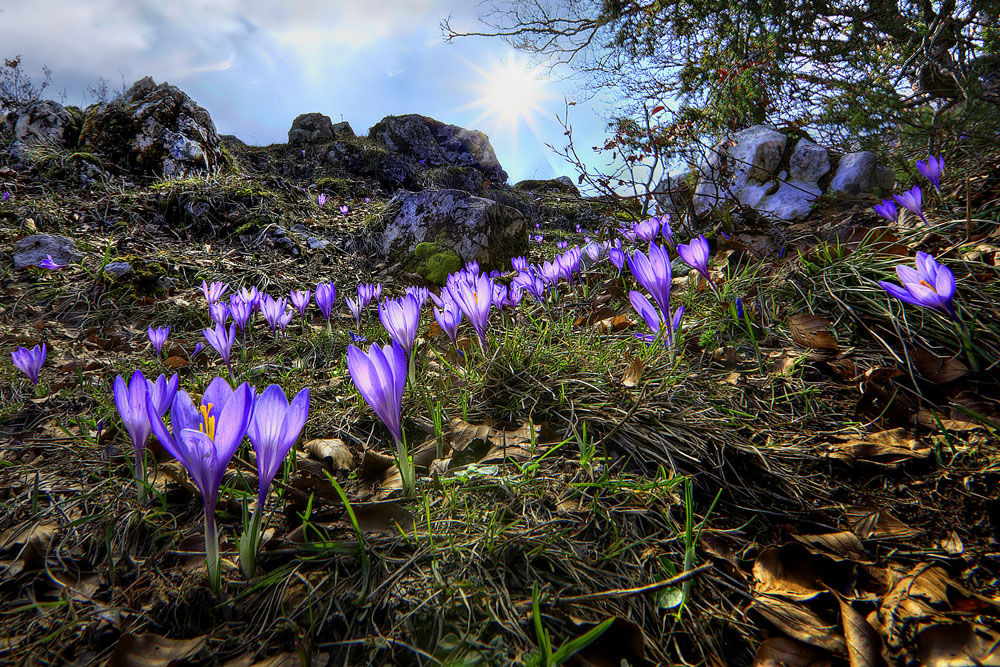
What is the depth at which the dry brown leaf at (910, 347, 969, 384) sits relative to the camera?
142cm

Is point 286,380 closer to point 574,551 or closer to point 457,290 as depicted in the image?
point 457,290

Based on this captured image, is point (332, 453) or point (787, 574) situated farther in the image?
point (332, 453)

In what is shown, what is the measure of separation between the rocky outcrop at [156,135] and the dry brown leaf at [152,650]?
23.4ft

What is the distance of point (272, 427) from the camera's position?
2.79 ft

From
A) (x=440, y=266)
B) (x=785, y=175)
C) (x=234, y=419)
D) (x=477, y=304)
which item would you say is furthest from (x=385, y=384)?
(x=785, y=175)

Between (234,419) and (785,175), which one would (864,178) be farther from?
(234,419)

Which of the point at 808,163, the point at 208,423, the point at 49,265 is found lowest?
the point at 208,423

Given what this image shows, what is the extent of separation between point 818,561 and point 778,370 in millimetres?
923

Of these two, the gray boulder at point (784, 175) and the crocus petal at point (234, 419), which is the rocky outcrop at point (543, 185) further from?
→ the crocus petal at point (234, 419)

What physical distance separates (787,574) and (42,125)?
10.3 m

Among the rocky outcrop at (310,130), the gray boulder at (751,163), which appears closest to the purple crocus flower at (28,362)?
the gray boulder at (751,163)

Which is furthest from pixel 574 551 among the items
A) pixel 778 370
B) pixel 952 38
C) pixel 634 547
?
pixel 952 38

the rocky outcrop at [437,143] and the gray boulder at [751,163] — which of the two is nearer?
the gray boulder at [751,163]

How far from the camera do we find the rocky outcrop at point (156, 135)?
20.3 feet
